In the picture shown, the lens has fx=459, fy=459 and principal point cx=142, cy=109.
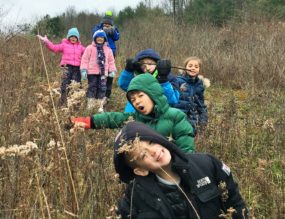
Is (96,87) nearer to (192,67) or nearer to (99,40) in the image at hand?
(99,40)

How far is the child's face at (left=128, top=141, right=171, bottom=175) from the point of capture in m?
1.79

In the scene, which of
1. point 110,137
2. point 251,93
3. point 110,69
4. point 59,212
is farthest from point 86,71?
point 59,212

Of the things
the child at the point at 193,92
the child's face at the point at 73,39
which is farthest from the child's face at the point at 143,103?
the child's face at the point at 73,39

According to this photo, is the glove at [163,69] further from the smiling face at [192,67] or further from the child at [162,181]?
the child at [162,181]

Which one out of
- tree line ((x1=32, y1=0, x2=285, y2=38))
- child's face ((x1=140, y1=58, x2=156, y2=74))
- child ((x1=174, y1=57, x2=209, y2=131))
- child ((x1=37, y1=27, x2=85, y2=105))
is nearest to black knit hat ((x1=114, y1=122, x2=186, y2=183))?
child's face ((x1=140, y1=58, x2=156, y2=74))

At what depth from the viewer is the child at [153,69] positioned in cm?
376

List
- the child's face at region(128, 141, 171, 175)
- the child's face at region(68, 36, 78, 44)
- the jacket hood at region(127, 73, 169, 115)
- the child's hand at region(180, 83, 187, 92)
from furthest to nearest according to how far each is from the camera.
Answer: the child's face at region(68, 36, 78, 44), the child's hand at region(180, 83, 187, 92), the jacket hood at region(127, 73, 169, 115), the child's face at region(128, 141, 171, 175)

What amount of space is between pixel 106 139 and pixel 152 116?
46.6 inches

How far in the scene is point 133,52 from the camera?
13008 mm

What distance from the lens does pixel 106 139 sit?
4125 mm

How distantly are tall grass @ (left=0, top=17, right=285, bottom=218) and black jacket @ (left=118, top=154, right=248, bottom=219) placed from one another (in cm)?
14

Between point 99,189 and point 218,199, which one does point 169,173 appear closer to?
point 218,199

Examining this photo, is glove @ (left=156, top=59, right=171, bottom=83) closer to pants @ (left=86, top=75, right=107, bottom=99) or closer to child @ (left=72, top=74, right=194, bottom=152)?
child @ (left=72, top=74, right=194, bottom=152)

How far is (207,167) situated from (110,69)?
214 inches
